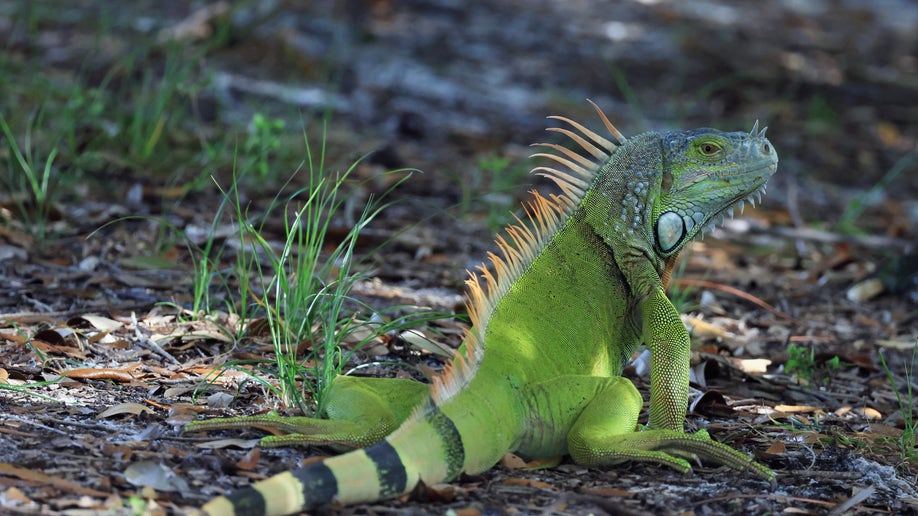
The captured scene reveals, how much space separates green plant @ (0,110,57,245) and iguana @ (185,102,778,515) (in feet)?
8.14

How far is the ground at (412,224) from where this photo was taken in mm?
3582

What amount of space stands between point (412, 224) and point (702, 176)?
3.11 meters

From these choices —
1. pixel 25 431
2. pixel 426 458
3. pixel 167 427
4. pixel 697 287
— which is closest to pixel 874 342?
pixel 697 287

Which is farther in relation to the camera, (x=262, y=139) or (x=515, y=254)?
(x=262, y=139)

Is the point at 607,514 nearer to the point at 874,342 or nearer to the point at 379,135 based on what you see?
the point at 874,342

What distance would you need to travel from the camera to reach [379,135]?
8.73 m

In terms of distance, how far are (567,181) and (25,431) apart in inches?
85.6

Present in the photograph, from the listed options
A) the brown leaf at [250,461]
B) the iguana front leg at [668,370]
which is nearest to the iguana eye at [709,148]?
the iguana front leg at [668,370]

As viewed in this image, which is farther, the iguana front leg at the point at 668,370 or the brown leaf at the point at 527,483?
the iguana front leg at the point at 668,370

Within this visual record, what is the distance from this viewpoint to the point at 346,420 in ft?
11.7

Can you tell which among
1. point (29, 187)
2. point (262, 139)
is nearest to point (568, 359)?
point (262, 139)

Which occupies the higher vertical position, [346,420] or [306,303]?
[306,303]

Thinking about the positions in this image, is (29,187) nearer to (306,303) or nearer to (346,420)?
(306,303)

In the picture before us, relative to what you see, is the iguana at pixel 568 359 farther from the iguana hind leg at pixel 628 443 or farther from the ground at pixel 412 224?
the ground at pixel 412 224
